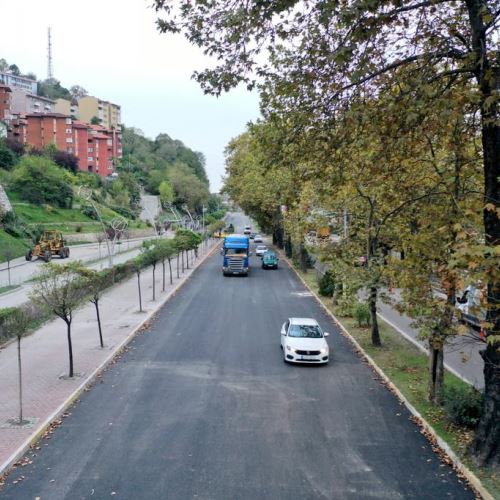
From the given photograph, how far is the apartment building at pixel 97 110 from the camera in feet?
510

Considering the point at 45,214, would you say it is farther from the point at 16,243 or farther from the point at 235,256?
the point at 235,256

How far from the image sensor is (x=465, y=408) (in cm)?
1158

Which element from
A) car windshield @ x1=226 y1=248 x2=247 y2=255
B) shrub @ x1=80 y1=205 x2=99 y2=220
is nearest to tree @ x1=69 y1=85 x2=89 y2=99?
shrub @ x1=80 y1=205 x2=99 y2=220

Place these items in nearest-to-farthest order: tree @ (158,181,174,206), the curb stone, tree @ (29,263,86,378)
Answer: the curb stone → tree @ (29,263,86,378) → tree @ (158,181,174,206)

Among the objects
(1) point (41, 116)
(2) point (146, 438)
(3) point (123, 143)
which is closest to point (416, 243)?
(2) point (146, 438)

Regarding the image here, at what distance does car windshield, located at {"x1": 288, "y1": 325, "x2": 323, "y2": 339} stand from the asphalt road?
981mm

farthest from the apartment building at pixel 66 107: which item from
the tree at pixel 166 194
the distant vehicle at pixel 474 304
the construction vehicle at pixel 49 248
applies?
the distant vehicle at pixel 474 304

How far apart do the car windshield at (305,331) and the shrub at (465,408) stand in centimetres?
723

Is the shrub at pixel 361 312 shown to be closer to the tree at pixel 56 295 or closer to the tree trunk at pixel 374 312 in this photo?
the tree trunk at pixel 374 312

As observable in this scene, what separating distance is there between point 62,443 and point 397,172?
30.2 feet

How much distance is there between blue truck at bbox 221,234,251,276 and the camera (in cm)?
4503

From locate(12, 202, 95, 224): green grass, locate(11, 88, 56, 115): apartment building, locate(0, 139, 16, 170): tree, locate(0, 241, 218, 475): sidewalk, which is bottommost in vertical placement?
locate(0, 241, 218, 475): sidewalk

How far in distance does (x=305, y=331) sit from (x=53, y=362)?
27.2ft

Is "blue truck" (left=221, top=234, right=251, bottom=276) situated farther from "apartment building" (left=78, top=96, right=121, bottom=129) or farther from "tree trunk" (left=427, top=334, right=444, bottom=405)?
"apartment building" (left=78, top=96, right=121, bottom=129)
